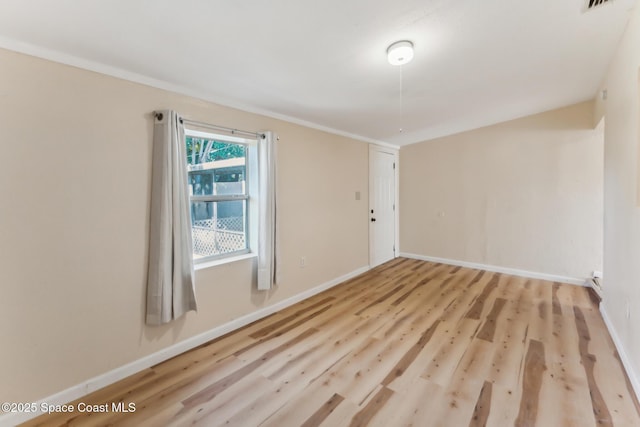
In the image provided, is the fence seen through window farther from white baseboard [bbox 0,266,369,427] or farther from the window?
white baseboard [bbox 0,266,369,427]

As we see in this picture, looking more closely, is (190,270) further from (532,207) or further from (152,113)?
(532,207)

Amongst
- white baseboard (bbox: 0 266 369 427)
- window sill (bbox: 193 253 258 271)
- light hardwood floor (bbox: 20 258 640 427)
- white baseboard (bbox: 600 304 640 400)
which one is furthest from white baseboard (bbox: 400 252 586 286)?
window sill (bbox: 193 253 258 271)

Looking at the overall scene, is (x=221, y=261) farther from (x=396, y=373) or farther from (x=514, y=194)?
(x=514, y=194)

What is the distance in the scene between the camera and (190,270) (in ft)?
7.63

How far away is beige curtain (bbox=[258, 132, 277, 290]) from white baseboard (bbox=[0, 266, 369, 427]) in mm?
374

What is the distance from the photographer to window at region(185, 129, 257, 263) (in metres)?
2.56

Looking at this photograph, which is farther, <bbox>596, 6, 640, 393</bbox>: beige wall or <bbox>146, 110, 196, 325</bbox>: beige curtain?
<bbox>146, 110, 196, 325</bbox>: beige curtain

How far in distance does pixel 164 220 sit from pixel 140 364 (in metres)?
1.12

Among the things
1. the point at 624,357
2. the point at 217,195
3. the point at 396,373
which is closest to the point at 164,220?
the point at 217,195

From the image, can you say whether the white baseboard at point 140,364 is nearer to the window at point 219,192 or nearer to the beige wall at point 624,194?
the window at point 219,192

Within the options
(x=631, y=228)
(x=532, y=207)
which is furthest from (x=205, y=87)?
(x=532, y=207)

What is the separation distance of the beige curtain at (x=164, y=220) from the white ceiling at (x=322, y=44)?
0.45 m

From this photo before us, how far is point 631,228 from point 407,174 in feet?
12.2

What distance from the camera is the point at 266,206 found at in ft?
9.48
